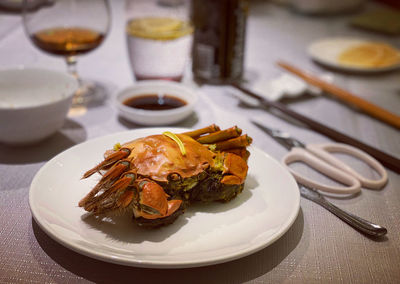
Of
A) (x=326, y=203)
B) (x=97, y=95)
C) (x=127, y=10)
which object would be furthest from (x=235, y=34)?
(x=326, y=203)

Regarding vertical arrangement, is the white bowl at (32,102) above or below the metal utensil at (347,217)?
above

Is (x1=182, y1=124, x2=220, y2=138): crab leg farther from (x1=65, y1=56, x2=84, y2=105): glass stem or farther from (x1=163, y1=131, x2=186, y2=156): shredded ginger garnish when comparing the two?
(x1=65, y1=56, x2=84, y2=105): glass stem

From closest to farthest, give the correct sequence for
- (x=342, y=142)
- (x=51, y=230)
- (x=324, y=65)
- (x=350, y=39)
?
(x=51, y=230)
(x=342, y=142)
(x=324, y=65)
(x=350, y=39)

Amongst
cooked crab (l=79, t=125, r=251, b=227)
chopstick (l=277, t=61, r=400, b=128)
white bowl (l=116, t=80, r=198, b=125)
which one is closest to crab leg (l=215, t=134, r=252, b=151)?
cooked crab (l=79, t=125, r=251, b=227)

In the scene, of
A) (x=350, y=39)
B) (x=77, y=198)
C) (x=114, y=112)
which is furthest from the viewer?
(x=350, y=39)

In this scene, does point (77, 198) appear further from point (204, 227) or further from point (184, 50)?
point (184, 50)

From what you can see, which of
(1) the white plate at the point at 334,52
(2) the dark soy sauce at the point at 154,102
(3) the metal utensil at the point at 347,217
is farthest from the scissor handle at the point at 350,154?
(1) the white plate at the point at 334,52

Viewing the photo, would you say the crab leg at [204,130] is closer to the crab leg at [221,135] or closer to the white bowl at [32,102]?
the crab leg at [221,135]
